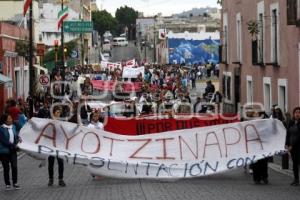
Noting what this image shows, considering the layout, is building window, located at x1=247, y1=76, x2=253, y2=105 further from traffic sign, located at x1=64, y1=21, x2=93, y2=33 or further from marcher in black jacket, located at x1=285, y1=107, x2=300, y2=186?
traffic sign, located at x1=64, y1=21, x2=93, y2=33

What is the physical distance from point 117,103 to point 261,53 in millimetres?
7729

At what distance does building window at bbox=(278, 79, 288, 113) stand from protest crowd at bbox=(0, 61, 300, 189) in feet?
9.59

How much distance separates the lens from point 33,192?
1547cm

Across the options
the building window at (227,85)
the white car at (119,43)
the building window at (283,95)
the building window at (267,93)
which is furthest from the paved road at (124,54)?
the building window at (283,95)

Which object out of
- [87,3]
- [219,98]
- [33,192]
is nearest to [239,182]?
[33,192]

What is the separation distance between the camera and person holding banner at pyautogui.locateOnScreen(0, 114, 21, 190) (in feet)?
52.7

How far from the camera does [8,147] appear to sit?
16125 mm

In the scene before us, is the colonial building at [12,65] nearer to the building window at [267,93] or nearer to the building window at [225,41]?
the building window at [225,41]

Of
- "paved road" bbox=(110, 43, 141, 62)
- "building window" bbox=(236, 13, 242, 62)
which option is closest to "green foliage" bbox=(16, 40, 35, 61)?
"building window" bbox=(236, 13, 242, 62)

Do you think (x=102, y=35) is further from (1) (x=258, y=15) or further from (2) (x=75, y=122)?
(2) (x=75, y=122)

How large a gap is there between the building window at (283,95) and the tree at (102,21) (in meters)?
141

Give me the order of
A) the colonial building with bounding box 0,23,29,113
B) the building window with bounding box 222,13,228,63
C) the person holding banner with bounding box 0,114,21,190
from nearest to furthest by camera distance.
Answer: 1. the person holding banner with bounding box 0,114,21,190
2. the building window with bounding box 222,13,228,63
3. the colonial building with bounding box 0,23,29,113

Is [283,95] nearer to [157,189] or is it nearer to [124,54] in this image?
[157,189]

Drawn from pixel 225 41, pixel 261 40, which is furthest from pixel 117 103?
pixel 261 40
